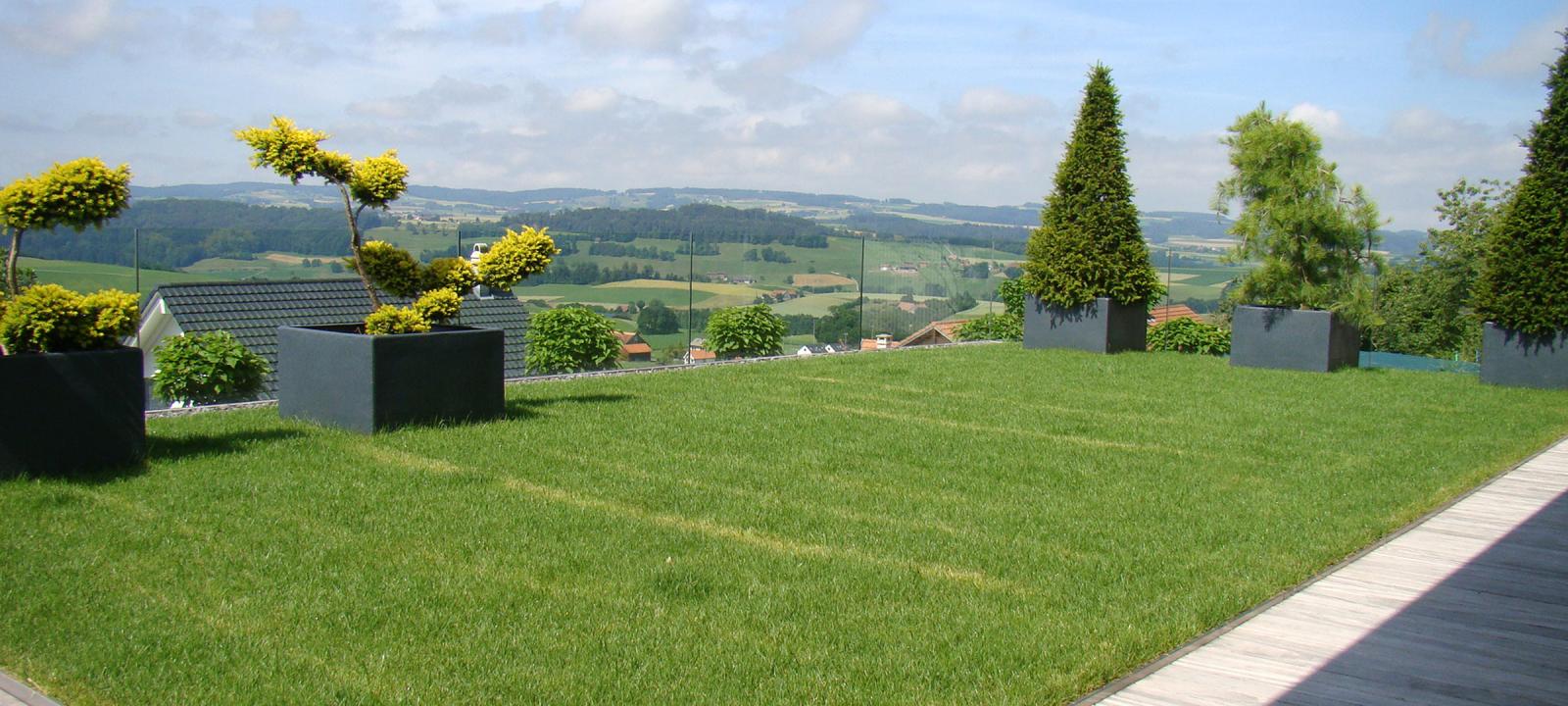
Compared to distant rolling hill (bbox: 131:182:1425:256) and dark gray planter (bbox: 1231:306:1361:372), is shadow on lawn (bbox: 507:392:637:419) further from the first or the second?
dark gray planter (bbox: 1231:306:1361:372)

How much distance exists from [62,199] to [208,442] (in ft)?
6.31

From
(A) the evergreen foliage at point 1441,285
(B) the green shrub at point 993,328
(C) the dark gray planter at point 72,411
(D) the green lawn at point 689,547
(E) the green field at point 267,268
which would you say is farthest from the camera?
(A) the evergreen foliage at point 1441,285

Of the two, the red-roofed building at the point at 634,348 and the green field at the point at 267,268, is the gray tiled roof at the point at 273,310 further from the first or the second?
the red-roofed building at the point at 634,348

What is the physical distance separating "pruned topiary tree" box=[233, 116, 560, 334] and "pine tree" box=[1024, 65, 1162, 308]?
9073 millimetres

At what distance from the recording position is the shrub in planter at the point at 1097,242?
646 inches

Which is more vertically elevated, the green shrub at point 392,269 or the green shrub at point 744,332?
the green shrub at point 392,269

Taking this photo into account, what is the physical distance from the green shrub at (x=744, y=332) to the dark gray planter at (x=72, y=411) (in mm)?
9126

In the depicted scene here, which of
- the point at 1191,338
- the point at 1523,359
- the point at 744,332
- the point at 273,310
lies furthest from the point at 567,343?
the point at 1523,359

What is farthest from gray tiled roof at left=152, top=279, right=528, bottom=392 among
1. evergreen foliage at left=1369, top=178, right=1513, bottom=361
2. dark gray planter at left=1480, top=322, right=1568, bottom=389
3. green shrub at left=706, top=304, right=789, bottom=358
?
evergreen foliage at left=1369, top=178, right=1513, bottom=361

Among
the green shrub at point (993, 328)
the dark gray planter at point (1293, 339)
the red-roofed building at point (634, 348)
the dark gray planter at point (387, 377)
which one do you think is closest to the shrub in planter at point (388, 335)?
the dark gray planter at point (387, 377)

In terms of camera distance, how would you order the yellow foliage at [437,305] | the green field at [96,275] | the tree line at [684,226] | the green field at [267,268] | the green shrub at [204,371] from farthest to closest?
the tree line at [684,226]
the green field at [267,268]
the green field at [96,275]
the green shrub at [204,371]
the yellow foliage at [437,305]

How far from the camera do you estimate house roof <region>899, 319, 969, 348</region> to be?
2038 centimetres

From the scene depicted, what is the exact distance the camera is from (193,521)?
5.91 metres

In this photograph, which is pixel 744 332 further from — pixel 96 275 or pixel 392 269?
pixel 96 275
